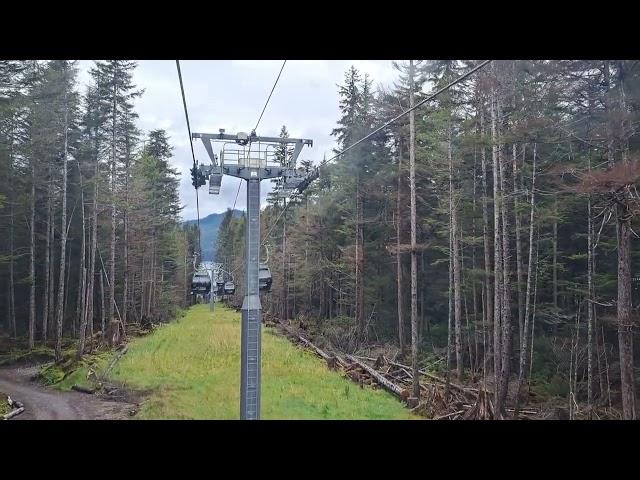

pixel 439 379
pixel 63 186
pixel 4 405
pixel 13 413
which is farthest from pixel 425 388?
pixel 63 186

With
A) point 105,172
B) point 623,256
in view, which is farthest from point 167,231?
point 623,256

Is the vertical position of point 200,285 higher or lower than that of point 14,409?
higher

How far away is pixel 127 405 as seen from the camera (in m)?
11.9

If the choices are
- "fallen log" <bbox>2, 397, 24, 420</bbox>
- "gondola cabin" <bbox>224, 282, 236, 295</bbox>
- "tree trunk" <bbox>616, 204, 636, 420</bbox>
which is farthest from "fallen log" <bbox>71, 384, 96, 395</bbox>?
"tree trunk" <bbox>616, 204, 636, 420</bbox>

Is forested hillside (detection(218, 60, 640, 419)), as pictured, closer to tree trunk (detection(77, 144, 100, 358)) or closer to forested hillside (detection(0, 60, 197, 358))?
tree trunk (detection(77, 144, 100, 358))

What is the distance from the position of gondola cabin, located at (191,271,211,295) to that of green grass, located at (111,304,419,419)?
110 inches

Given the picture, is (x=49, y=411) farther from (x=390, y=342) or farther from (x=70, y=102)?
(x=390, y=342)

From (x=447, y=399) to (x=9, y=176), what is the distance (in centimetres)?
1820

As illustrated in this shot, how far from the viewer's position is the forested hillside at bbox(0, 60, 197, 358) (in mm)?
16641

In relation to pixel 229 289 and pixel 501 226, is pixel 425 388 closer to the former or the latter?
pixel 501 226

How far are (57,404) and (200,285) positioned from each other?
496cm

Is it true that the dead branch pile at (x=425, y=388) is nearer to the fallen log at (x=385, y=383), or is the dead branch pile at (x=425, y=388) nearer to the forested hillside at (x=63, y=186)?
the fallen log at (x=385, y=383)

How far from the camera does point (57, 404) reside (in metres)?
12.1
